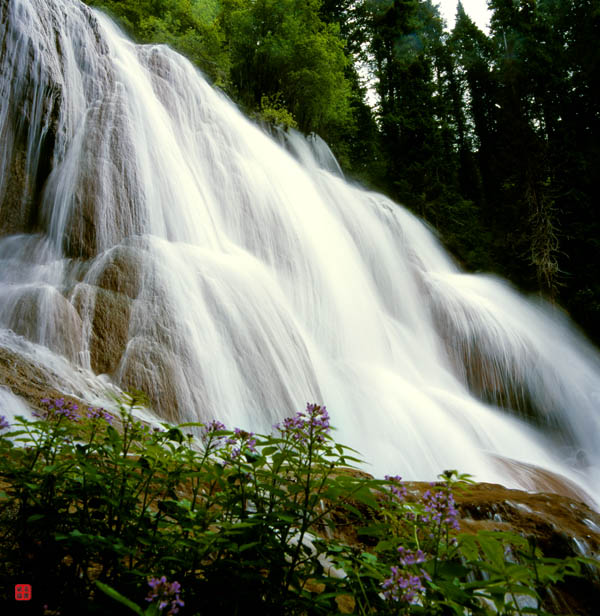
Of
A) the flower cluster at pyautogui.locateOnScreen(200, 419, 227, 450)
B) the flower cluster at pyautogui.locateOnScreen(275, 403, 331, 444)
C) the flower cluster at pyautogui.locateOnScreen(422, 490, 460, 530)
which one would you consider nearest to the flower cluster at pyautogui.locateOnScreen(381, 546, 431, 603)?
the flower cluster at pyautogui.locateOnScreen(422, 490, 460, 530)

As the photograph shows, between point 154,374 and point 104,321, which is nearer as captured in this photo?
point 154,374

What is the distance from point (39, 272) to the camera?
537 cm

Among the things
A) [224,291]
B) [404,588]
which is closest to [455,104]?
[224,291]

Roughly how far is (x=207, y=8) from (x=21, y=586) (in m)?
18.0

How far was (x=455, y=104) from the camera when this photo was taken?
Answer: 75.2 ft

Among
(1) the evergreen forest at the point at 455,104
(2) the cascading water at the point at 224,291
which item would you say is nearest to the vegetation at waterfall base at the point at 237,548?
(2) the cascading water at the point at 224,291

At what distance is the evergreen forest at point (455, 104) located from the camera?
13836 millimetres

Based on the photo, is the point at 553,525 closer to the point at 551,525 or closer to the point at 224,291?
the point at 551,525

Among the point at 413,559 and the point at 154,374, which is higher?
the point at 413,559

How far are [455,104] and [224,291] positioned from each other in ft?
70.5

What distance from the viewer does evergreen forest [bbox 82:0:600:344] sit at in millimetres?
13836

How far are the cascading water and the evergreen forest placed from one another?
303 centimetres

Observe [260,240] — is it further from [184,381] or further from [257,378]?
[184,381]

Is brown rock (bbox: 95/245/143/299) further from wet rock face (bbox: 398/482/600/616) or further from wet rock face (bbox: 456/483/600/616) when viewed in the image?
wet rock face (bbox: 456/483/600/616)
